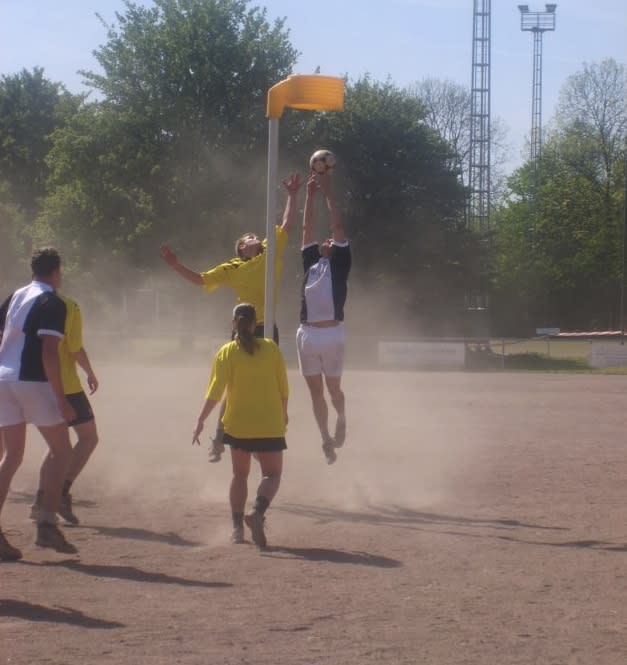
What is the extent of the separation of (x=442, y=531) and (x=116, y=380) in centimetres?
1832

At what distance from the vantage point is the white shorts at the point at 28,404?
7508 mm

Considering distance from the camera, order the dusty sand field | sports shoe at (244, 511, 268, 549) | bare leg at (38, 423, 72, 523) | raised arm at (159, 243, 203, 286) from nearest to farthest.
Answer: the dusty sand field, bare leg at (38, 423, 72, 523), sports shoe at (244, 511, 268, 549), raised arm at (159, 243, 203, 286)

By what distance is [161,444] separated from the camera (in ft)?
45.9

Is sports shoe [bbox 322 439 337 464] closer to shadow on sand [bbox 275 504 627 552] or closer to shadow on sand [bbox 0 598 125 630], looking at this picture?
shadow on sand [bbox 275 504 627 552]

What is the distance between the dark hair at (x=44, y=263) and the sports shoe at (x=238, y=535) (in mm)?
2304

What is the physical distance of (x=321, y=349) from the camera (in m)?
10.7

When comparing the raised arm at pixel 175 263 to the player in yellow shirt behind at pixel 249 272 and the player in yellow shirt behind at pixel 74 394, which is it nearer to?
the player in yellow shirt behind at pixel 249 272

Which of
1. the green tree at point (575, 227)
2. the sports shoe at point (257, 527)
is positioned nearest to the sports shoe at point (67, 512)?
the sports shoe at point (257, 527)

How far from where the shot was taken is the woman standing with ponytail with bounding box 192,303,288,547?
325 inches

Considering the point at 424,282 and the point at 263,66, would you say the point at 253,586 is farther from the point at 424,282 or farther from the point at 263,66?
the point at 424,282

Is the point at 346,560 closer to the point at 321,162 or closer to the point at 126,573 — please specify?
the point at 126,573

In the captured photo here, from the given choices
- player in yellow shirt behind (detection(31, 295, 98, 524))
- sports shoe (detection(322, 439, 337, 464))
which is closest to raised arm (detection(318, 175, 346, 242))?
sports shoe (detection(322, 439, 337, 464))

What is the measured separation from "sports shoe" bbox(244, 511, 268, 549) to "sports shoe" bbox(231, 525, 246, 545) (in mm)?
245

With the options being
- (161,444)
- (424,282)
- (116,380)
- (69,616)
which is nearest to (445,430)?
(161,444)
